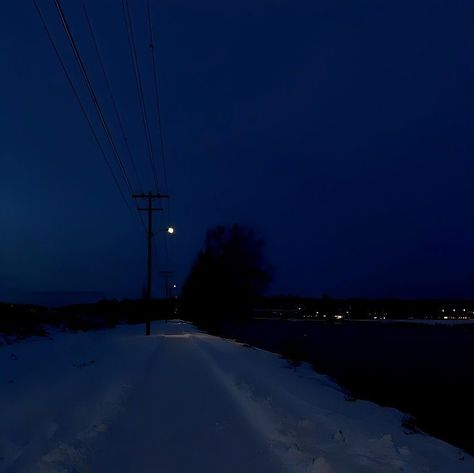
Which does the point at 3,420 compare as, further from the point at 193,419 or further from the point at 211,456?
the point at 211,456

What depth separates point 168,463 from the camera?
6.94 meters

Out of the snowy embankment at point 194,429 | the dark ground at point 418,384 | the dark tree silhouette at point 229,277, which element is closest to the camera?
the snowy embankment at point 194,429

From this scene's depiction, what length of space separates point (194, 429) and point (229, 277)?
5618cm

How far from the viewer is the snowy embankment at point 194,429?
7012 mm

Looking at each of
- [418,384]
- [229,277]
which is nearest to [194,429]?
[418,384]

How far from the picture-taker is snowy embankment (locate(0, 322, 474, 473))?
23.0ft

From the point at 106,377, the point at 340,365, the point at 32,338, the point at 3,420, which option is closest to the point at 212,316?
the point at 32,338

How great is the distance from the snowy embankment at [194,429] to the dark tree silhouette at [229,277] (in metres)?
48.0

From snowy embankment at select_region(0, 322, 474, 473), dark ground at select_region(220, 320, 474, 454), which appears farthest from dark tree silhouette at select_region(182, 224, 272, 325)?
snowy embankment at select_region(0, 322, 474, 473)

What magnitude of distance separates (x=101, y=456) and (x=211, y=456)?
1424 mm

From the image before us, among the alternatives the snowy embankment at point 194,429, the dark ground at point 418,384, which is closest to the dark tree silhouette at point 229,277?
the dark ground at point 418,384

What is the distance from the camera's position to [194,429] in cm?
878

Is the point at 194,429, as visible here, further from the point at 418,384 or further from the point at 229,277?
the point at 229,277

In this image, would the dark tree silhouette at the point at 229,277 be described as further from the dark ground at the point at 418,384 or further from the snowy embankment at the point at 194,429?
the snowy embankment at the point at 194,429
